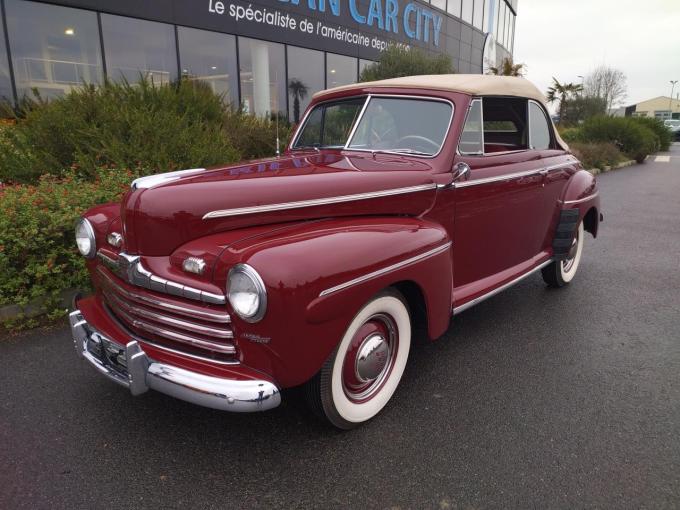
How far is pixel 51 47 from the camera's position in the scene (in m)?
Result: 9.53

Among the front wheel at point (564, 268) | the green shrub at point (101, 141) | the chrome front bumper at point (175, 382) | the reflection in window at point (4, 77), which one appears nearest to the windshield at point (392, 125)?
the chrome front bumper at point (175, 382)

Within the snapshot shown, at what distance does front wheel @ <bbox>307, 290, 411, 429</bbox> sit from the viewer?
7.28 feet

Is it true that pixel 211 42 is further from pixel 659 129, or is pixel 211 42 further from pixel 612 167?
pixel 659 129

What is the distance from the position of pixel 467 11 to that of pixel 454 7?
177 centimetres

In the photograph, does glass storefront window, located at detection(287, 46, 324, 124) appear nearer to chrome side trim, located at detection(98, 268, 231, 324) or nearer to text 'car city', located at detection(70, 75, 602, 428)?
Answer: text 'car city', located at detection(70, 75, 602, 428)

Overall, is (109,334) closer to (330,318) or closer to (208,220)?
(208,220)

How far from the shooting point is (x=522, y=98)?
3.75 metres

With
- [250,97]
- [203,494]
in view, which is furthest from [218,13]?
[203,494]

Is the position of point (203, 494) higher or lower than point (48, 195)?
lower

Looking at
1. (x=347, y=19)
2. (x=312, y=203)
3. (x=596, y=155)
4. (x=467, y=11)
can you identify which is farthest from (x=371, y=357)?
(x=467, y=11)

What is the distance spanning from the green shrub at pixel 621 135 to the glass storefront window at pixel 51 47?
Result: 17237 millimetres

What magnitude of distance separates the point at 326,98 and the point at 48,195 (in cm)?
255

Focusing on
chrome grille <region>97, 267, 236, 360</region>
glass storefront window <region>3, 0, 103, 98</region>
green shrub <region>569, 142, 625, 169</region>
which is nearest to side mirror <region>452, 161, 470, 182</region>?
chrome grille <region>97, 267, 236, 360</region>

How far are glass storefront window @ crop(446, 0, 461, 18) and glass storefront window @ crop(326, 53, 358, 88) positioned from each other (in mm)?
8054
